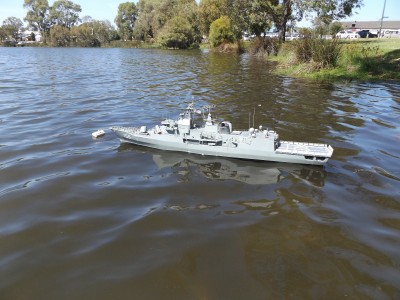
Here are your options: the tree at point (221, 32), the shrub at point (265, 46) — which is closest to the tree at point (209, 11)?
the tree at point (221, 32)

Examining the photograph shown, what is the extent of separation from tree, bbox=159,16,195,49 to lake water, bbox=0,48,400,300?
291ft

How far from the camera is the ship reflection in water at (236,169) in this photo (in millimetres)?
16859

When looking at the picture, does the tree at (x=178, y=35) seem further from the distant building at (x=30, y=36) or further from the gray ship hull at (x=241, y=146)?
the distant building at (x=30, y=36)

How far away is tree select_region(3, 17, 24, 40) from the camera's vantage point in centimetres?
16770

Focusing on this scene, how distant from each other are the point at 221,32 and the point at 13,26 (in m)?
137

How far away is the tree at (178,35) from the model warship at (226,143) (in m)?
95.7

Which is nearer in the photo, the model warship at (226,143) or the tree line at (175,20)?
the model warship at (226,143)

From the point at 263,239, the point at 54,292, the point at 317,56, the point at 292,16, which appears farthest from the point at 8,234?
the point at 292,16

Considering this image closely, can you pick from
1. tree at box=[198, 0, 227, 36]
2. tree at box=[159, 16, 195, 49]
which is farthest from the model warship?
tree at box=[159, 16, 195, 49]

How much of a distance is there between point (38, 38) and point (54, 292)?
7679 inches

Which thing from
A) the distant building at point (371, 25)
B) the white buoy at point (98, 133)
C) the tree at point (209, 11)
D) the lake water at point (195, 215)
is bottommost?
the lake water at point (195, 215)

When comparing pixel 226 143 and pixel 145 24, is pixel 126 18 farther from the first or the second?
pixel 226 143

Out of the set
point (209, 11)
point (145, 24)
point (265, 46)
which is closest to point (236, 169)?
point (265, 46)

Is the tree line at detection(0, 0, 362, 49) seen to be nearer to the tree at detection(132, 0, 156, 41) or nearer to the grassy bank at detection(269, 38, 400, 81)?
the tree at detection(132, 0, 156, 41)
